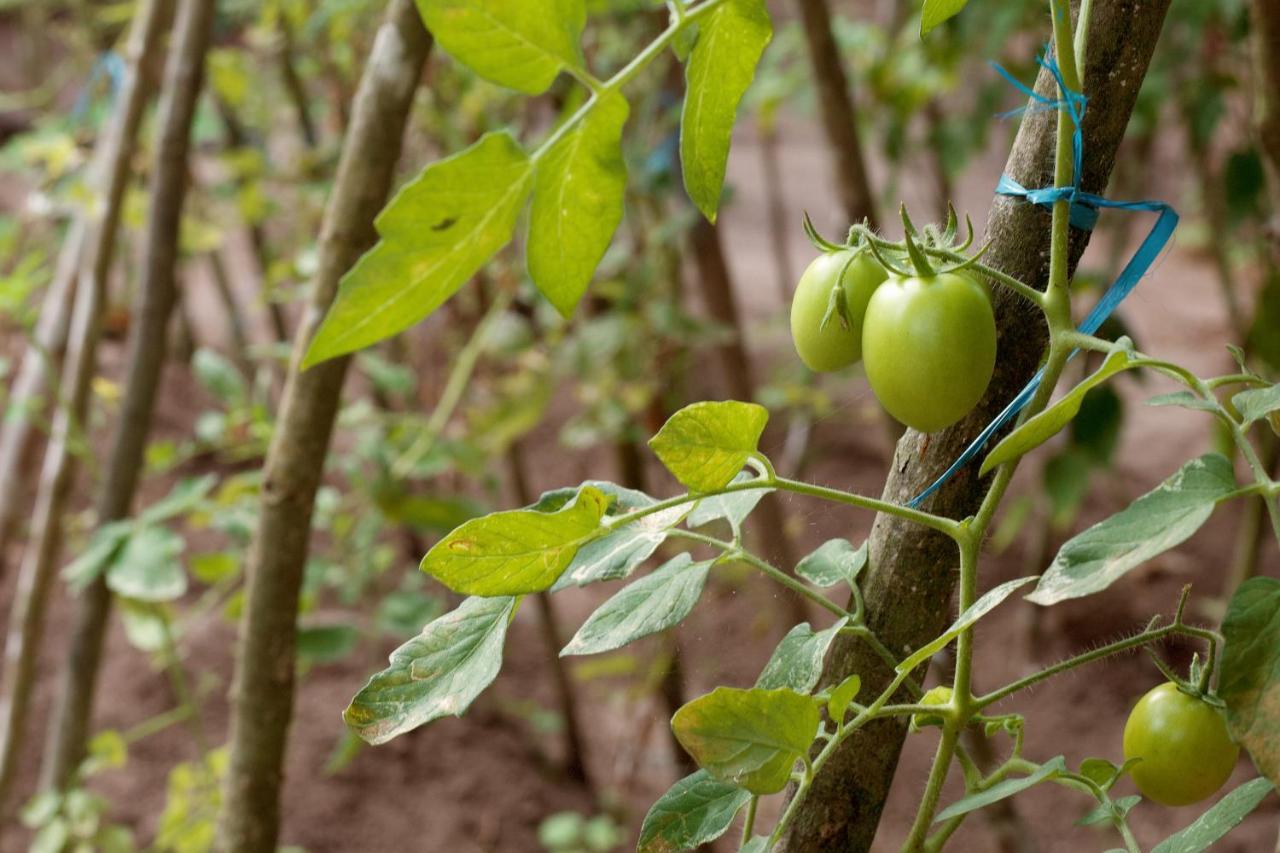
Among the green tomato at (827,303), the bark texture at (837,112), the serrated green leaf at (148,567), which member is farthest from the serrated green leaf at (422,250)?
the bark texture at (837,112)

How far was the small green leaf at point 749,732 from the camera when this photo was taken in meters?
0.36

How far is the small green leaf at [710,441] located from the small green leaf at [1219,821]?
0.17 metres

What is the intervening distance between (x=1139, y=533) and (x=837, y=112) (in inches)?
34.8

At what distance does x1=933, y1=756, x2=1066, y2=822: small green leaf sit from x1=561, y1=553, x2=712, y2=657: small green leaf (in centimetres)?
10

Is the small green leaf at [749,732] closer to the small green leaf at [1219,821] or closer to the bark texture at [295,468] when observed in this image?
the small green leaf at [1219,821]

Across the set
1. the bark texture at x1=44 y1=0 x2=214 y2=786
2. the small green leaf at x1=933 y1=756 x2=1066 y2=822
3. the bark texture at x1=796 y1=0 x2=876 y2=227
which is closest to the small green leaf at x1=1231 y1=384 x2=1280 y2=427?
the small green leaf at x1=933 y1=756 x2=1066 y2=822

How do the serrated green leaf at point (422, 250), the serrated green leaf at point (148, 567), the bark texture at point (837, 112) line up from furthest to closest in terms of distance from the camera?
the bark texture at point (837, 112) → the serrated green leaf at point (148, 567) → the serrated green leaf at point (422, 250)

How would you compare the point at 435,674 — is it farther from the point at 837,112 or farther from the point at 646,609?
the point at 837,112

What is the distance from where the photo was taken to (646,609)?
1.32ft

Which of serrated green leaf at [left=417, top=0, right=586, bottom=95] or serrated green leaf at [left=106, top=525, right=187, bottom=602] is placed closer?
serrated green leaf at [left=417, top=0, right=586, bottom=95]

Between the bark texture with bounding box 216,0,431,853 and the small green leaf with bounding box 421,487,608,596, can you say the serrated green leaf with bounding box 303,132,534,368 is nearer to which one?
the small green leaf with bounding box 421,487,608,596

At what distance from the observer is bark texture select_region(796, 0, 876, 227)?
1133mm

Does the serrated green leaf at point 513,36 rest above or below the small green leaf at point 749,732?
above

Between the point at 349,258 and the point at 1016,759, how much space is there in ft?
1.61
